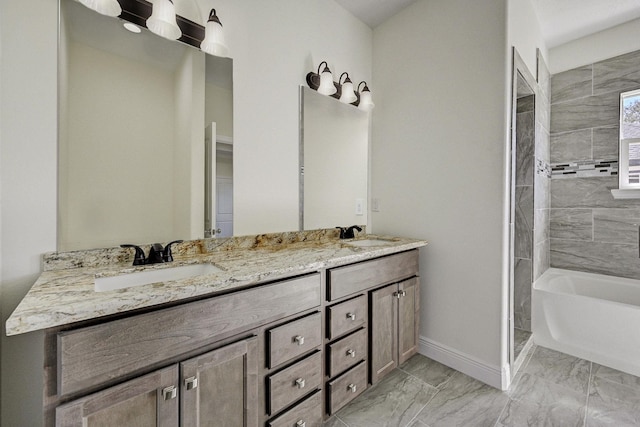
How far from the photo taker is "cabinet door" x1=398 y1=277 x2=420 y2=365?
72.3 inches

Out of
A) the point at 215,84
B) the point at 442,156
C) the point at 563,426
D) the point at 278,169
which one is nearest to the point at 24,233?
the point at 215,84

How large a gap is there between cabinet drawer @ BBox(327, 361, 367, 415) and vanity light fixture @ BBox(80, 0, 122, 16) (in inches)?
78.0

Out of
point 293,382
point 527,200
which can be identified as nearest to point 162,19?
point 293,382

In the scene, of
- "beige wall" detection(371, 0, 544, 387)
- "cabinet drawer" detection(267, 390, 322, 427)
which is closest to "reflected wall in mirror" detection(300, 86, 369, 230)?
"beige wall" detection(371, 0, 544, 387)

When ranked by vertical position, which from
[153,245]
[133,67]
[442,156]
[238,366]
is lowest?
[238,366]

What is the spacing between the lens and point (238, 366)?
40.9 inches

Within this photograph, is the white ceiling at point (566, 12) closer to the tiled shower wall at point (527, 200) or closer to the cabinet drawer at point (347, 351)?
the tiled shower wall at point (527, 200)

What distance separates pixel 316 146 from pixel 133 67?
117 centimetres

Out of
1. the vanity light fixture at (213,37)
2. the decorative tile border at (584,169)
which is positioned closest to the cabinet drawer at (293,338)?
the vanity light fixture at (213,37)

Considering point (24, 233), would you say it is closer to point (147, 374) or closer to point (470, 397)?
point (147, 374)

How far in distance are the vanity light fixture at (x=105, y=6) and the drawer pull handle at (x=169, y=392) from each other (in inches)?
60.0

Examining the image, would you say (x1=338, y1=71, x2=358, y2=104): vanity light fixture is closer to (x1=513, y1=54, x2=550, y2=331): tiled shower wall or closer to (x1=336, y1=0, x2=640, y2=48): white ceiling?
A: (x1=336, y1=0, x2=640, y2=48): white ceiling

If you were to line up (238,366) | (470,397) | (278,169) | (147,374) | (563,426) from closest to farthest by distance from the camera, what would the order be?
(147,374) < (238,366) < (563,426) < (470,397) < (278,169)

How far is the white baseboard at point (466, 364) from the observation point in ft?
5.82
